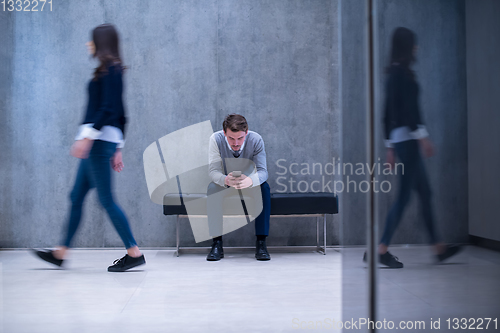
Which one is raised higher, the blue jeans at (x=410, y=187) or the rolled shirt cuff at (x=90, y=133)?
the rolled shirt cuff at (x=90, y=133)

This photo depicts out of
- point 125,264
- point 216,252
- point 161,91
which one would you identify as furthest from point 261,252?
point 161,91

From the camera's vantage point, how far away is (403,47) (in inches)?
29.4

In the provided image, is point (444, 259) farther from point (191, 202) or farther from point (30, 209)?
point (30, 209)

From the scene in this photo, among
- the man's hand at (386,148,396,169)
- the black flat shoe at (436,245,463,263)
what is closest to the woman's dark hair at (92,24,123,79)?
the man's hand at (386,148,396,169)

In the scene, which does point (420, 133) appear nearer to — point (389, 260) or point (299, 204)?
point (389, 260)

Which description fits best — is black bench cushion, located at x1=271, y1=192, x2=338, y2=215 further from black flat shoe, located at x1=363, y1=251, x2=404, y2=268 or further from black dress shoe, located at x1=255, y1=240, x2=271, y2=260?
black flat shoe, located at x1=363, y1=251, x2=404, y2=268

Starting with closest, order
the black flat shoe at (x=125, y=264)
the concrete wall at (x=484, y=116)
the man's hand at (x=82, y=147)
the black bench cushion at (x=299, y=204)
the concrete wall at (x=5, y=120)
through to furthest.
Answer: the concrete wall at (x=484, y=116)
the man's hand at (x=82, y=147)
the black flat shoe at (x=125, y=264)
the black bench cushion at (x=299, y=204)
the concrete wall at (x=5, y=120)

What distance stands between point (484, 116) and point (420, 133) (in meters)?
0.10

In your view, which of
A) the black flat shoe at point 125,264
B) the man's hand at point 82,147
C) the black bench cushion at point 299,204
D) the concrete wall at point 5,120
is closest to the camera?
the man's hand at point 82,147

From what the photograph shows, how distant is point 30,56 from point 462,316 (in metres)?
3.25

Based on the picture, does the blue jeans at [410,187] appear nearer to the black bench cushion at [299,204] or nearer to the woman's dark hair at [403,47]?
the woman's dark hair at [403,47]

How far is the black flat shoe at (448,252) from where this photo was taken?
0.71 metres

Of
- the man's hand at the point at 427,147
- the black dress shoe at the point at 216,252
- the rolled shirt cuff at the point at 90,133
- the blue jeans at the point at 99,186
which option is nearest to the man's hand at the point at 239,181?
the black dress shoe at the point at 216,252

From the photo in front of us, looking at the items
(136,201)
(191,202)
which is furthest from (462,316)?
(136,201)
